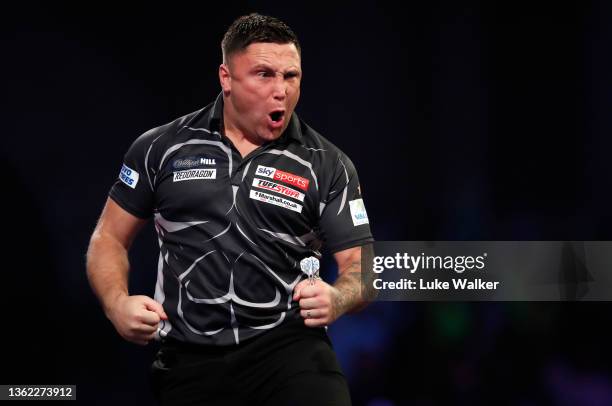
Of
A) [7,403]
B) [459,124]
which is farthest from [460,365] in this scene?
[7,403]

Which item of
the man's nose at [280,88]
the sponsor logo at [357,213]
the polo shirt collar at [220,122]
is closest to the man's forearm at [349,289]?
the sponsor logo at [357,213]

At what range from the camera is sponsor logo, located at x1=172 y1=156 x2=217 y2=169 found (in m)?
2.58

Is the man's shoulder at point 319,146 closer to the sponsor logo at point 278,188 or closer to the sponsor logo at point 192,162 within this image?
the sponsor logo at point 278,188

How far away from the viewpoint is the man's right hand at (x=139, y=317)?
233cm

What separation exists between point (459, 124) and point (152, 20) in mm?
1452

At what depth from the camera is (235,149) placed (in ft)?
8.61

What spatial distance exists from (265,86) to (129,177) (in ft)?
1.67

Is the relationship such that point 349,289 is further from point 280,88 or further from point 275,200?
point 280,88

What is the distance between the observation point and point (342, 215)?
2564 mm

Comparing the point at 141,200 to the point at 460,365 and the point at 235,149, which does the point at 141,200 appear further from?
the point at 460,365

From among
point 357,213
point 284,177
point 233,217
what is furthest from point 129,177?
point 357,213

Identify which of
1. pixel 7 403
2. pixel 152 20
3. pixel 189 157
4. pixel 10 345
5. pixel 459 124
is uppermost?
pixel 152 20

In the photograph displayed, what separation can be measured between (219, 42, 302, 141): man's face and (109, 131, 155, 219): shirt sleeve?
0.33 m

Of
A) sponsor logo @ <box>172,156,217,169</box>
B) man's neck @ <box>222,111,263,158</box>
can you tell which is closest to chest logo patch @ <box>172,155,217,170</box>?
sponsor logo @ <box>172,156,217,169</box>
